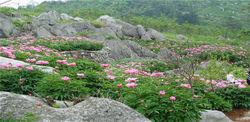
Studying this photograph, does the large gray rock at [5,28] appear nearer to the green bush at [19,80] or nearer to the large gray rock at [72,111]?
the green bush at [19,80]

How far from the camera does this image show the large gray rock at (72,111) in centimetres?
568

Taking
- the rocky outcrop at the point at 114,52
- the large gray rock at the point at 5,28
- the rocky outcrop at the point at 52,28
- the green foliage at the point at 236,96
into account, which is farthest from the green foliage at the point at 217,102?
the large gray rock at the point at 5,28

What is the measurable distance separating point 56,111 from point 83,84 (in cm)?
229

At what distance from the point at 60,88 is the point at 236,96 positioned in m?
4.00

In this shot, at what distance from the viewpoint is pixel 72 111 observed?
5.83 meters

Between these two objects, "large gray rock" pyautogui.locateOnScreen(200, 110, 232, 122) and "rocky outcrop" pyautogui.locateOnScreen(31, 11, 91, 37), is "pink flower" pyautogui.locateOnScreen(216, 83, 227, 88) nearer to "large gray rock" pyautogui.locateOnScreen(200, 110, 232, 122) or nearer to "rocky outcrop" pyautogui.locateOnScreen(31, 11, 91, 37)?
"large gray rock" pyautogui.locateOnScreen(200, 110, 232, 122)

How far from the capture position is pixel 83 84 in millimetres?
8055

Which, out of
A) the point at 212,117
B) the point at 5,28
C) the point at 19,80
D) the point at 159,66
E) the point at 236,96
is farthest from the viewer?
the point at 5,28

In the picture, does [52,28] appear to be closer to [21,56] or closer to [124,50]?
[124,50]

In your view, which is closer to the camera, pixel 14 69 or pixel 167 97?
pixel 167 97

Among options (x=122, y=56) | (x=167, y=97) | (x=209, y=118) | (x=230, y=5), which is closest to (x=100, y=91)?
(x=167, y=97)

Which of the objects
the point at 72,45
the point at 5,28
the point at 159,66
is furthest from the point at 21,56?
the point at 5,28

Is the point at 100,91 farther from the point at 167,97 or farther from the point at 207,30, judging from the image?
the point at 207,30

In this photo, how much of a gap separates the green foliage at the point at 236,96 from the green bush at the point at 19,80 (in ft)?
12.5
